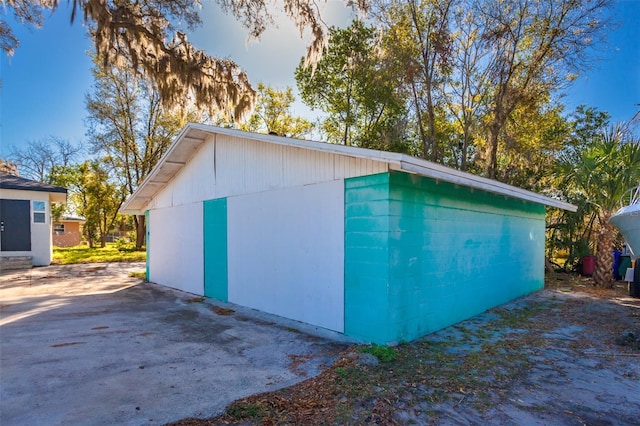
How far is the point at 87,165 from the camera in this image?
2497 centimetres

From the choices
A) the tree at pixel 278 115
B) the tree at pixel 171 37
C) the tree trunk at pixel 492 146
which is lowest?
the tree trunk at pixel 492 146

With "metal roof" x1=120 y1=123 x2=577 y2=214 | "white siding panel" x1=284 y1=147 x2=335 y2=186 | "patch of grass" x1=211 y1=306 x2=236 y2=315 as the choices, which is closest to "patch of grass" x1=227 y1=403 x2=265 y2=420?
"metal roof" x1=120 y1=123 x2=577 y2=214

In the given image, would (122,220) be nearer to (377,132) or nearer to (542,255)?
(377,132)

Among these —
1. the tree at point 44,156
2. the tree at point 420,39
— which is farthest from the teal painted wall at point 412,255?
the tree at point 44,156

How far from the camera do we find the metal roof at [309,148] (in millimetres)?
4457

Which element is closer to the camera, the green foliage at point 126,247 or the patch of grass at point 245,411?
the patch of grass at point 245,411

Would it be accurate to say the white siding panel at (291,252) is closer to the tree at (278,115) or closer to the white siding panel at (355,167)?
the white siding panel at (355,167)

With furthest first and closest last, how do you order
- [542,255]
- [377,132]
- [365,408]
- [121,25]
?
[377,132], [542,255], [121,25], [365,408]

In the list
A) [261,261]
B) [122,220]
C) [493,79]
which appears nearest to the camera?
[261,261]

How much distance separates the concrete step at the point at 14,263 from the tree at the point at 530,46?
706 inches

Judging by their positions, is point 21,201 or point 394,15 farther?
point 21,201

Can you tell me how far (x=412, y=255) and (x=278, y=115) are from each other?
17333 millimetres

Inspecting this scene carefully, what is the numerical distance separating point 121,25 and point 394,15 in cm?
871

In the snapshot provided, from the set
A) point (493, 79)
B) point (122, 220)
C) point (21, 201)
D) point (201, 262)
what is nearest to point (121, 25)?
point (201, 262)
